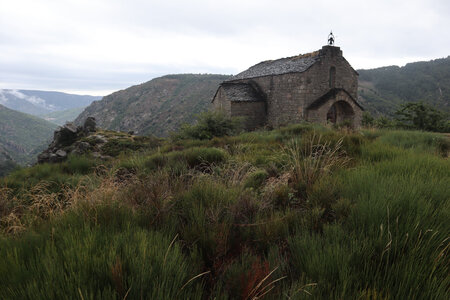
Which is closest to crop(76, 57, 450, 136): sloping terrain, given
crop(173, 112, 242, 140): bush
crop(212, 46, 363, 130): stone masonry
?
crop(212, 46, 363, 130): stone masonry

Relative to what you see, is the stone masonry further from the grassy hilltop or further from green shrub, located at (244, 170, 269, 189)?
the grassy hilltop

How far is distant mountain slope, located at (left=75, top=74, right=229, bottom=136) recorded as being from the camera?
199 feet

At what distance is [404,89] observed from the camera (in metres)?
61.3

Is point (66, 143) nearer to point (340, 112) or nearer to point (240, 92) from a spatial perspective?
point (240, 92)

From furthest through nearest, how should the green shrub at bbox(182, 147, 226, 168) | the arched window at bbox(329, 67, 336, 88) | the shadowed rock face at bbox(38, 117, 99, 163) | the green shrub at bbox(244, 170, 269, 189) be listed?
the arched window at bbox(329, 67, 336, 88), the shadowed rock face at bbox(38, 117, 99, 163), the green shrub at bbox(182, 147, 226, 168), the green shrub at bbox(244, 170, 269, 189)

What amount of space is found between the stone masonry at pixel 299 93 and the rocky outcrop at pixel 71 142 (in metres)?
8.80

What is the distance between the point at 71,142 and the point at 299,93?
46.0ft

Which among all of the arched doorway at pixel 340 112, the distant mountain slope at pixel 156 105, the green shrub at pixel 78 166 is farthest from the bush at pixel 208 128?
the distant mountain slope at pixel 156 105

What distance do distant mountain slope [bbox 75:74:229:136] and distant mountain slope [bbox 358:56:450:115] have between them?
111 ft

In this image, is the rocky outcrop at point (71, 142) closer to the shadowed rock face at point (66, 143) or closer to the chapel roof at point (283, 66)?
the shadowed rock face at point (66, 143)

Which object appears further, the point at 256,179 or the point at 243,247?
the point at 256,179

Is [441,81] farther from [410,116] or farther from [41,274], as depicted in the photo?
[41,274]

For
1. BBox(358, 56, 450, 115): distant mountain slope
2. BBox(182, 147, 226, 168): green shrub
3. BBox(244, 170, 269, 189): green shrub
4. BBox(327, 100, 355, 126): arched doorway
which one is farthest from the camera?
BBox(358, 56, 450, 115): distant mountain slope

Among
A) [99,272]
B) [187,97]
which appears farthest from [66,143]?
[187,97]
